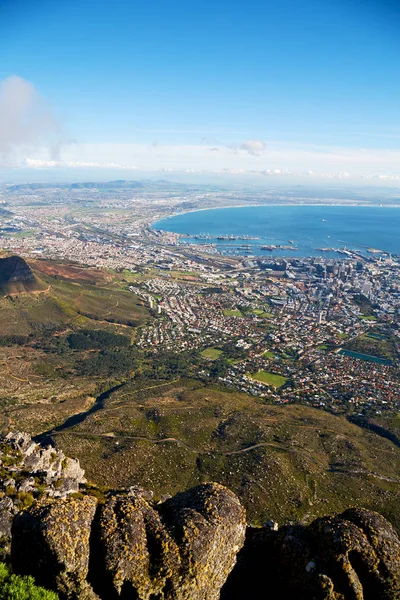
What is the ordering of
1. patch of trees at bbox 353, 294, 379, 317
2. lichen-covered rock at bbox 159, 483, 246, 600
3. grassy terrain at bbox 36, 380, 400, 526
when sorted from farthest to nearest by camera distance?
1. patch of trees at bbox 353, 294, 379, 317
2. grassy terrain at bbox 36, 380, 400, 526
3. lichen-covered rock at bbox 159, 483, 246, 600

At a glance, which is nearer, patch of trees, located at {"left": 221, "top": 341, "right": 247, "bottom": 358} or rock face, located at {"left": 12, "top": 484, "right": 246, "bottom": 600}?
rock face, located at {"left": 12, "top": 484, "right": 246, "bottom": 600}

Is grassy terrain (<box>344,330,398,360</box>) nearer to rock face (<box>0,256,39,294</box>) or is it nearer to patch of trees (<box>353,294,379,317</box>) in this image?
patch of trees (<box>353,294,379,317</box>)

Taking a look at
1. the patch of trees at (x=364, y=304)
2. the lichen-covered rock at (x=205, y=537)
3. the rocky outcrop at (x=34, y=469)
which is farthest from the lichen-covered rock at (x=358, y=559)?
the patch of trees at (x=364, y=304)

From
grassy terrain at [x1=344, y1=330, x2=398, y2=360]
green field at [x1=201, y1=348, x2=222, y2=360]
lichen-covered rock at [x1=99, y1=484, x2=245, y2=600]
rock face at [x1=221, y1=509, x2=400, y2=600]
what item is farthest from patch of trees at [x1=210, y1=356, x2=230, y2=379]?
lichen-covered rock at [x1=99, y1=484, x2=245, y2=600]

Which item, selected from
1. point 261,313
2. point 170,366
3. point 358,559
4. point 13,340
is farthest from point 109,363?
point 358,559

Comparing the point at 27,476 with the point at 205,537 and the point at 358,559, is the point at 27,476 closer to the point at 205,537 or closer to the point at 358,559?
the point at 205,537

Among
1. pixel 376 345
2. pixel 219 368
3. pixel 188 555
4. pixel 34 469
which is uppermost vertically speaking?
pixel 188 555
